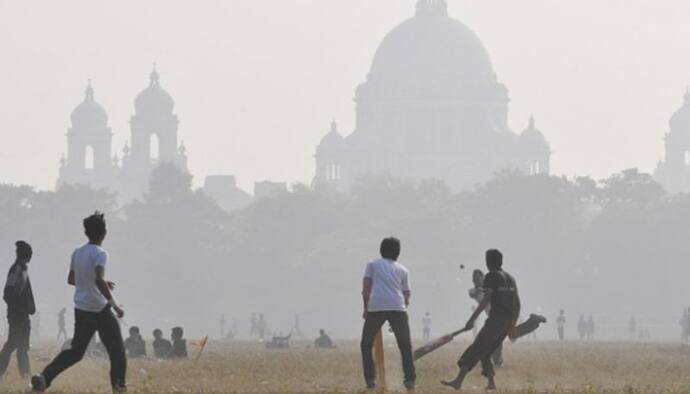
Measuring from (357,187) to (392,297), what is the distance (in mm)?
151916

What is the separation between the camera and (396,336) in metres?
25.5

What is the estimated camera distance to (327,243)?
13888cm

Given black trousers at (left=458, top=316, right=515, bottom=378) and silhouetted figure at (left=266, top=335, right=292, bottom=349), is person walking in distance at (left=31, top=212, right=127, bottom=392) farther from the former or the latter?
silhouetted figure at (left=266, top=335, right=292, bottom=349)

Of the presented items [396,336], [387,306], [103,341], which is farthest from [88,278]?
[396,336]

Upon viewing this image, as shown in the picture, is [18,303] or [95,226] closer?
[95,226]

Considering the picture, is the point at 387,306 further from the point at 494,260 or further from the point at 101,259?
the point at 101,259

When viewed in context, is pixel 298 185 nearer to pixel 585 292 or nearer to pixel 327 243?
pixel 327 243

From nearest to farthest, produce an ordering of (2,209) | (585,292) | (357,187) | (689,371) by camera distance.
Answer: (689,371) < (585,292) < (2,209) < (357,187)

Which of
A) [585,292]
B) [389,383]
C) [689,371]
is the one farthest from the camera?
[585,292]

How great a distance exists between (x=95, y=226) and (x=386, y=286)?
10.5 ft

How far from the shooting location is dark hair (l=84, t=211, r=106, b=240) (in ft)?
78.6

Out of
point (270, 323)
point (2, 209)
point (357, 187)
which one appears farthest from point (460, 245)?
point (357, 187)

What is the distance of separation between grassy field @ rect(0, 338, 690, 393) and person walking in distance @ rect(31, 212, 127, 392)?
27.2 inches

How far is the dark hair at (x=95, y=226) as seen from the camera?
23969 millimetres
